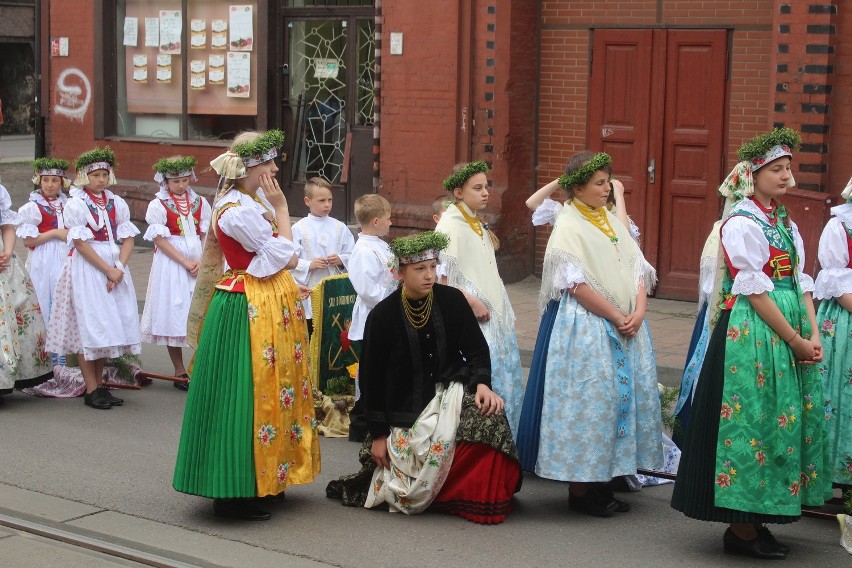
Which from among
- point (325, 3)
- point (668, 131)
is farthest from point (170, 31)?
point (668, 131)

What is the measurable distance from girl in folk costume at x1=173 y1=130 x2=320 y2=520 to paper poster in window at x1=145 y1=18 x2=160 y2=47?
11.4m

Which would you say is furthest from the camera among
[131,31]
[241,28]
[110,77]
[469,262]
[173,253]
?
[110,77]

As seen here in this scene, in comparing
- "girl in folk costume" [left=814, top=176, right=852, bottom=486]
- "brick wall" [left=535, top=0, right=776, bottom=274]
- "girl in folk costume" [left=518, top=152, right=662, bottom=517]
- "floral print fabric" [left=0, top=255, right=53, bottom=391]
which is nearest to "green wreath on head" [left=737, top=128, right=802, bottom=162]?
"girl in folk costume" [left=814, top=176, right=852, bottom=486]

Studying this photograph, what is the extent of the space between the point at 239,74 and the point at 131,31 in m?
2.19

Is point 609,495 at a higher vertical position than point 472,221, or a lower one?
lower

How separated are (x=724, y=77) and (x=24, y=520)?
8.41 metres

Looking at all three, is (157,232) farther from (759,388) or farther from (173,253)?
(759,388)

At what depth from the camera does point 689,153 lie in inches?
510

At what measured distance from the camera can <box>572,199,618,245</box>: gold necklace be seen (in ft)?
23.0

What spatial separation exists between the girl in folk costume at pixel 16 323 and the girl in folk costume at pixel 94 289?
0.45ft

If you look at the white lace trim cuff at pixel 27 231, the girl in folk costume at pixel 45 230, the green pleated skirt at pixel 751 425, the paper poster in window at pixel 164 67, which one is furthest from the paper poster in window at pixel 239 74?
the green pleated skirt at pixel 751 425

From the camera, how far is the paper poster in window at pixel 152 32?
17688 mm

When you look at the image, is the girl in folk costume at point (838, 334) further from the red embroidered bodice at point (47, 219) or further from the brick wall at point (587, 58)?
the red embroidered bodice at point (47, 219)

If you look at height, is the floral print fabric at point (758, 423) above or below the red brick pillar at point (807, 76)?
below
